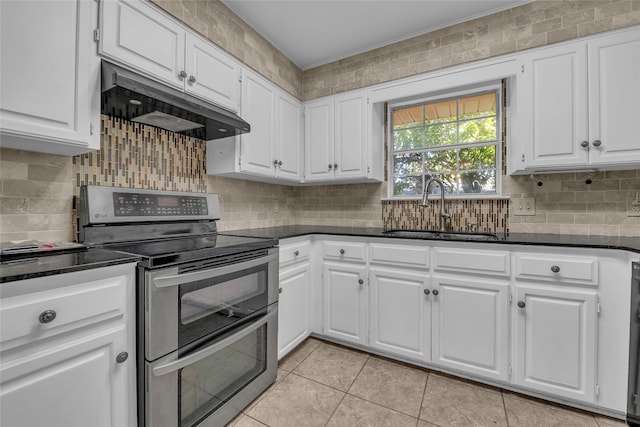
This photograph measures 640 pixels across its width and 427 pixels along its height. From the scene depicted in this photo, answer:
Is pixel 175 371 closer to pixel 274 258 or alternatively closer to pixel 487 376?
pixel 274 258

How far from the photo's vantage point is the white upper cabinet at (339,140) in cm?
268

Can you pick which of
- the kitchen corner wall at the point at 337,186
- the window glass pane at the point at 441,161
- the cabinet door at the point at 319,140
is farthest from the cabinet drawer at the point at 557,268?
the cabinet door at the point at 319,140

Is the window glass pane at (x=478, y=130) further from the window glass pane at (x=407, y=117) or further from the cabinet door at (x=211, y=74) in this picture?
the cabinet door at (x=211, y=74)

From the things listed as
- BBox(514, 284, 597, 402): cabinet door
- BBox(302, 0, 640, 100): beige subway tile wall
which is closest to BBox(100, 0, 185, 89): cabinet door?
BBox(302, 0, 640, 100): beige subway tile wall

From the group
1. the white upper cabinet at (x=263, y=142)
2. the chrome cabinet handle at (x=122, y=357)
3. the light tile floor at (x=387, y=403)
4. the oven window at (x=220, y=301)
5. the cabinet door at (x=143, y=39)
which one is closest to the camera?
the chrome cabinet handle at (x=122, y=357)

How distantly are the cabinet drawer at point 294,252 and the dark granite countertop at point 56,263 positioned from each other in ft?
3.40

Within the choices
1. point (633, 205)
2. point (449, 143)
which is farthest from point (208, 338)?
point (633, 205)

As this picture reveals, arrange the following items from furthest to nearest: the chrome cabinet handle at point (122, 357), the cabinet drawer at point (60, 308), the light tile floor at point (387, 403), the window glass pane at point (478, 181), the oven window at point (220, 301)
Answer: the window glass pane at point (478, 181) → the light tile floor at point (387, 403) → the oven window at point (220, 301) → the chrome cabinet handle at point (122, 357) → the cabinet drawer at point (60, 308)

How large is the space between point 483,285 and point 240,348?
59.5 inches

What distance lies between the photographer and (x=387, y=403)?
1.71m

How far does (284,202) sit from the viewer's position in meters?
3.17

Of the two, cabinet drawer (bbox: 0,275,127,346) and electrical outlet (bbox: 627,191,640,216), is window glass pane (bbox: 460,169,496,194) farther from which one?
cabinet drawer (bbox: 0,275,127,346)

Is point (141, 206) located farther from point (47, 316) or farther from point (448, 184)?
point (448, 184)

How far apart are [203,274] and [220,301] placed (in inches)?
8.7
